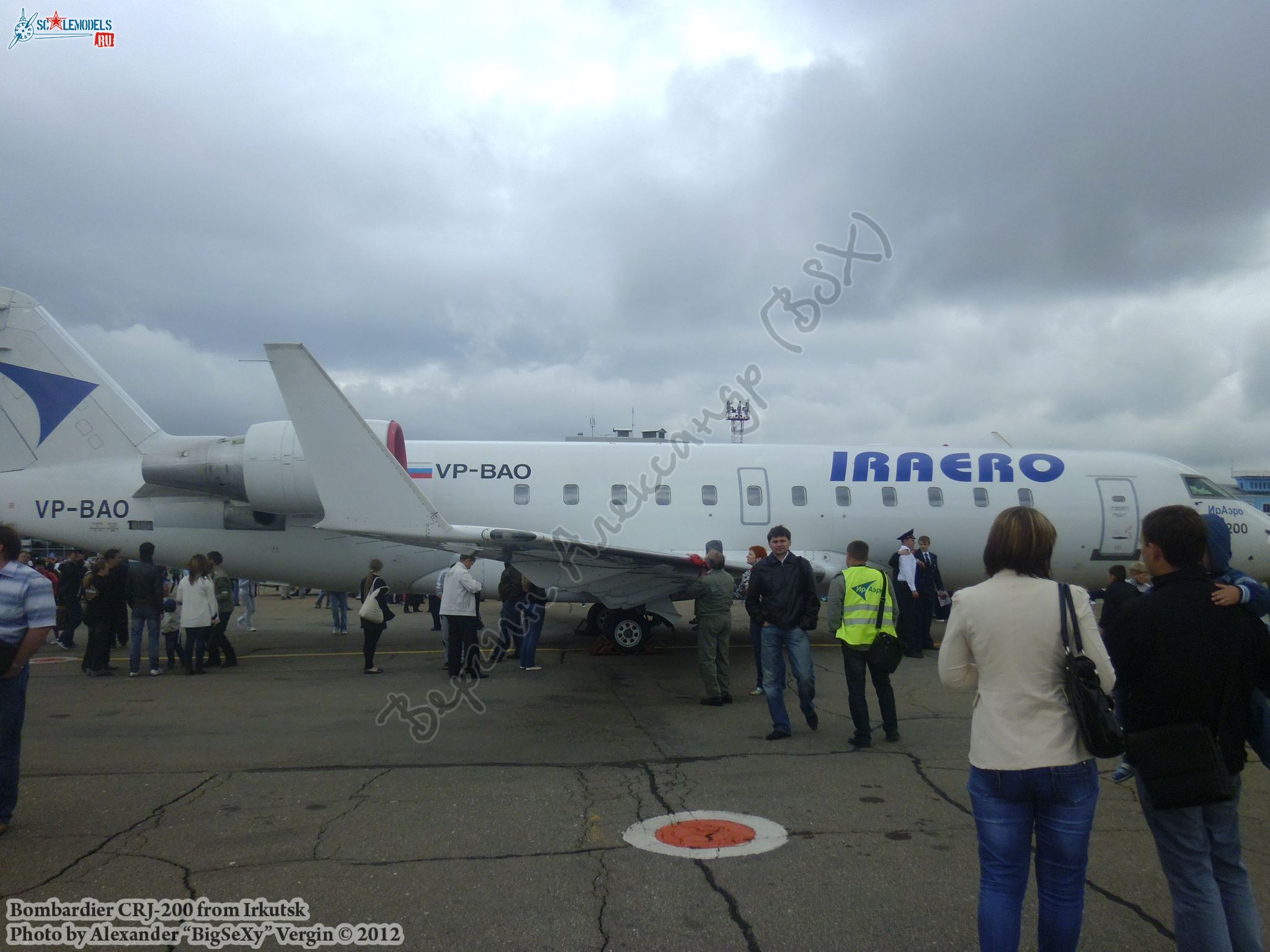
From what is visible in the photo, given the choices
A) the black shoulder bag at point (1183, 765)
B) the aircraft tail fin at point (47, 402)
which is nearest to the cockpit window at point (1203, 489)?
the black shoulder bag at point (1183, 765)

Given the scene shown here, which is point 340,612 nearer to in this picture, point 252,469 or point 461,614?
point 252,469

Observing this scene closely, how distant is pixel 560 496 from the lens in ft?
43.1

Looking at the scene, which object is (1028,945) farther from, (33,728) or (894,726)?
(33,728)

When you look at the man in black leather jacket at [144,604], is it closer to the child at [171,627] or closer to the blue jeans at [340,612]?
the child at [171,627]

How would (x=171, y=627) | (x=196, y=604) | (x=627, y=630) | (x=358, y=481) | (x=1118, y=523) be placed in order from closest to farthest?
(x=358, y=481), (x=196, y=604), (x=171, y=627), (x=627, y=630), (x=1118, y=523)

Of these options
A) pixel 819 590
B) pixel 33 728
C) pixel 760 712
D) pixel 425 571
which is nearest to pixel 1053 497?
pixel 819 590

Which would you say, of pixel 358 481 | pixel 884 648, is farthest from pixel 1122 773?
pixel 358 481

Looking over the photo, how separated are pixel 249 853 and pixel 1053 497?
540 inches

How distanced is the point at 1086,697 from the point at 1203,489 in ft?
48.6

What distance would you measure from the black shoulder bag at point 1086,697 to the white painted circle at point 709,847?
2.29 metres

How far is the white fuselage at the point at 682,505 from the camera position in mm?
12195

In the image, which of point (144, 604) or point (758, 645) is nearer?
point (758, 645)

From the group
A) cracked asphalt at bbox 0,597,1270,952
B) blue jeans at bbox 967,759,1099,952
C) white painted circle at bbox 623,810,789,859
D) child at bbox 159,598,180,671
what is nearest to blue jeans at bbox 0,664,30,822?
cracked asphalt at bbox 0,597,1270,952

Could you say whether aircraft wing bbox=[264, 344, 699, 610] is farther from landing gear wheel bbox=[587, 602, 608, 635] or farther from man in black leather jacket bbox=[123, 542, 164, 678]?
Answer: landing gear wheel bbox=[587, 602, 608, 635]
